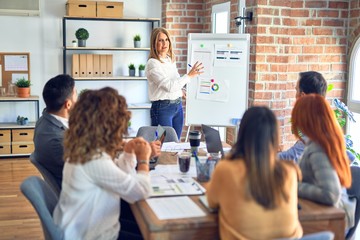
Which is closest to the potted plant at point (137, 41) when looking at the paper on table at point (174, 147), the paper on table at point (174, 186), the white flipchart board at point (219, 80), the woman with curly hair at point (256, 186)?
the white flipchart board at point (219, 80)

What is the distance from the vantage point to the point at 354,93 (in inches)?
168

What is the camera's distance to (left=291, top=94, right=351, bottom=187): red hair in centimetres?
213

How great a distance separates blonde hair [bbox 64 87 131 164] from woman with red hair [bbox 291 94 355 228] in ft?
2.66

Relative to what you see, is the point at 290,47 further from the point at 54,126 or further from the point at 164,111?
the point at 54,126

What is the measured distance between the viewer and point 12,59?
6301 millimetres

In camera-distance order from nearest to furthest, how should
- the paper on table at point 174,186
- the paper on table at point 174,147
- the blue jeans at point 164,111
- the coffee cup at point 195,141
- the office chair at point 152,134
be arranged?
the paper on table at point 174,186
the coffee cup at point 195,141
the paper on table at point 174,147
the office chair at point 152,134
the blue jeans at point 164,111

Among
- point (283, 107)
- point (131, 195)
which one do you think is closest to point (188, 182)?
point (131, 195)

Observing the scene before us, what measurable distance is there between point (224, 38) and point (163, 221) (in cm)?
277

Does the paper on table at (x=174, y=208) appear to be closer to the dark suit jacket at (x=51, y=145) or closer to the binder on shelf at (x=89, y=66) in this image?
the dark suit jacket at (x=51, y=145)

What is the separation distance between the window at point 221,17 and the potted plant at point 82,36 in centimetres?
160

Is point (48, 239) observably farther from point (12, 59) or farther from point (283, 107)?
point (12, 59)

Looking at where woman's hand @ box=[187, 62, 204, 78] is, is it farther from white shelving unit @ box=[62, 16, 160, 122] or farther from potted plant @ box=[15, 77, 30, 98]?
potted plant @ box=[15, 77, 30, 98]

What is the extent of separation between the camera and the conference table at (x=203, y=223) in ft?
6.08

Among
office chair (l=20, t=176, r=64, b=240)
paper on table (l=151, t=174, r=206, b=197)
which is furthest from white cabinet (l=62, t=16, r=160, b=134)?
office chair (l=20, t=176, r=64, b=240)
